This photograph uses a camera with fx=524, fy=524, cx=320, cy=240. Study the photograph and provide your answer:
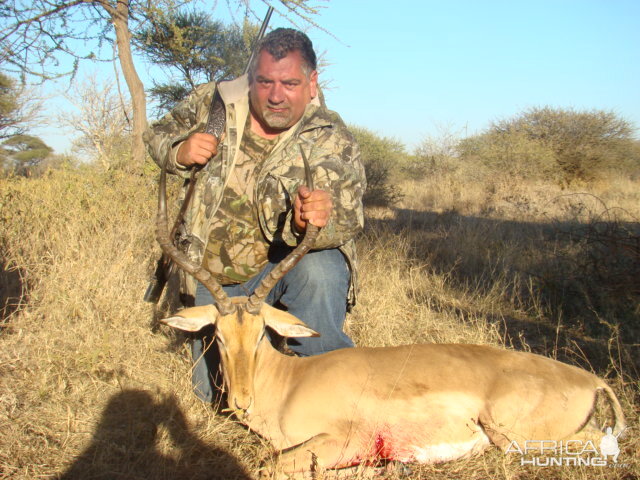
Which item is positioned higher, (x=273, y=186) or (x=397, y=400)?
(x=273, y=186)

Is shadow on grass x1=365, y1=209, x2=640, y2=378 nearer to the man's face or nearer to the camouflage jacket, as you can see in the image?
the camouflage jacket

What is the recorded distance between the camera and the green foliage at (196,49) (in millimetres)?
11323

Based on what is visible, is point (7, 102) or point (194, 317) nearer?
point (194, 317)

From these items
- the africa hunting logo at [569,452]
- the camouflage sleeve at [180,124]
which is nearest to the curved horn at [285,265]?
the camouflage sleeve at [180,124]

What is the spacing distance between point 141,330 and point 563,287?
13.4 feet

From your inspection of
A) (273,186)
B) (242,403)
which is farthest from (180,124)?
(242,403)

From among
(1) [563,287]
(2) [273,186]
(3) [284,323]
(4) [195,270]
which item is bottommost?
(1) [563,287]

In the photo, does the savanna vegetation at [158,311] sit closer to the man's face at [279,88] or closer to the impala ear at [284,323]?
the impala ear at [284,323]

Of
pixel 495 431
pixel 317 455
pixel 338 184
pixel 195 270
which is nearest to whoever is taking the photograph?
pixel 317 455

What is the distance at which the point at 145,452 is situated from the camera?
2.92 meters

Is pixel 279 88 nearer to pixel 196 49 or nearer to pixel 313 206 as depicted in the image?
pixel 313 206

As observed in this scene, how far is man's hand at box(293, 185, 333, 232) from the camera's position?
2879 millimetres

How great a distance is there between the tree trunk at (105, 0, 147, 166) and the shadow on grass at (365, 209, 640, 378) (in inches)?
203

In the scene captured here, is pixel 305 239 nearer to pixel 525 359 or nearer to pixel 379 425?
pixel 379 425
